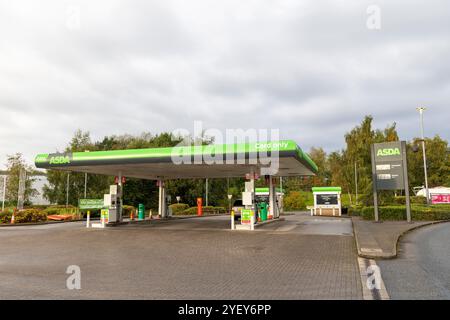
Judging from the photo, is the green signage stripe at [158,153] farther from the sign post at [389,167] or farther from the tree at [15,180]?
the tree at [15,180]

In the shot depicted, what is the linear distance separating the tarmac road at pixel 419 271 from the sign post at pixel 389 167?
9741mm

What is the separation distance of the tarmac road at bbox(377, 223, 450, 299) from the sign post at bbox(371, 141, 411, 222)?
32.0 ft

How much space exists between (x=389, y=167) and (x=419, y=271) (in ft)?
51.8

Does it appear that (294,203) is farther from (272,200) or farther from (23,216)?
(23,216)

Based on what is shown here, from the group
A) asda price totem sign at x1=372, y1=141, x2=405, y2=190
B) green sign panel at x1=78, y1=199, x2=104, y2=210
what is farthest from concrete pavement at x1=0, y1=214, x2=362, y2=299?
green sign panel at x1=78, y1=199, x2=104, y2=210

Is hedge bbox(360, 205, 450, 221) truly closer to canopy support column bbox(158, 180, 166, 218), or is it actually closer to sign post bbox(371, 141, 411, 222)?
sign post bbox(371, 141, 411, 222)

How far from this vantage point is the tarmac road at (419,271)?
6386mm

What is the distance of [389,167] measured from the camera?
22578mm

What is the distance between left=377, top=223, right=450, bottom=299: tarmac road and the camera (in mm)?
6386
